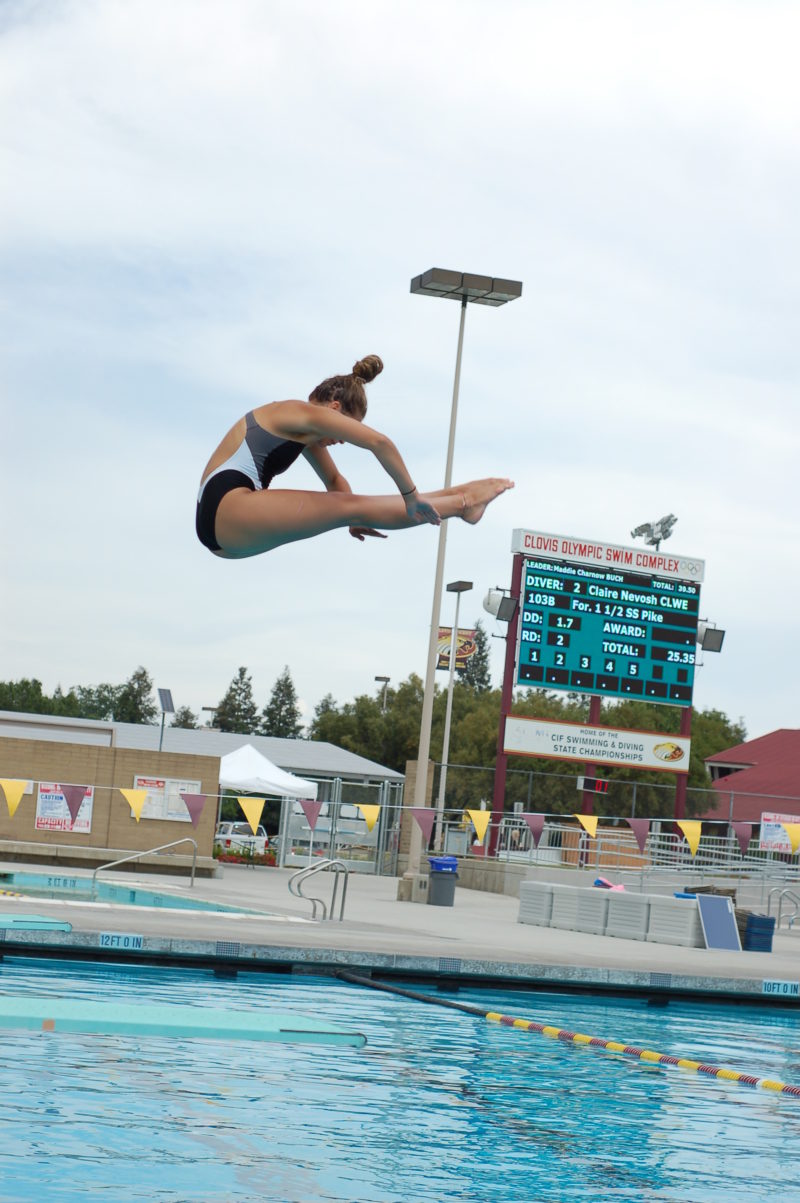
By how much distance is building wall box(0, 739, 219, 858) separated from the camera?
2795 cm

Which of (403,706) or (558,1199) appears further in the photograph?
(403,706)

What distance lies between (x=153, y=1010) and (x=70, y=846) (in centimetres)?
1891

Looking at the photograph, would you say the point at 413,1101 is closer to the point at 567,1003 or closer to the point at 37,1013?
the point at 37,1013

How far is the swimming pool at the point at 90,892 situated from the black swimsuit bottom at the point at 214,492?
41.8 ft

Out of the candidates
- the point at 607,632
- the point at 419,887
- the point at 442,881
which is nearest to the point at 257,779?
the point at 419,887

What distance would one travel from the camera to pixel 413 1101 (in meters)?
8.19

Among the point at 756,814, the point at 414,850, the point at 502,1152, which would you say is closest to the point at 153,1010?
the point at 502,1152

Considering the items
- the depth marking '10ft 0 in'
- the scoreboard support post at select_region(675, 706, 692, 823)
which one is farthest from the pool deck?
the scoreboard support post at select_region(675, 706, 692, 823)

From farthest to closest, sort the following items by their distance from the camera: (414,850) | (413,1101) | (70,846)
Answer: (70,846) → (414,850) → (413,1101)

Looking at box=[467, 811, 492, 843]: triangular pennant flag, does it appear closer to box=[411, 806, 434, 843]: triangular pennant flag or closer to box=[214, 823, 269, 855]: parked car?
→ box=[411, 806, 434, 843]: triangular pennant flag

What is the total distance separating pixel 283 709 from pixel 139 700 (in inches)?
488

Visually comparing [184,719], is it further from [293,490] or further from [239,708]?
[293,490]

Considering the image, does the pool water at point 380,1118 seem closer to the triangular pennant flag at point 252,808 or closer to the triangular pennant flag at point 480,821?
the triangular pennant flag at point 252,808

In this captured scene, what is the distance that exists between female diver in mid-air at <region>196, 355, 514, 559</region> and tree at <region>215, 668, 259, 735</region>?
110 metres
